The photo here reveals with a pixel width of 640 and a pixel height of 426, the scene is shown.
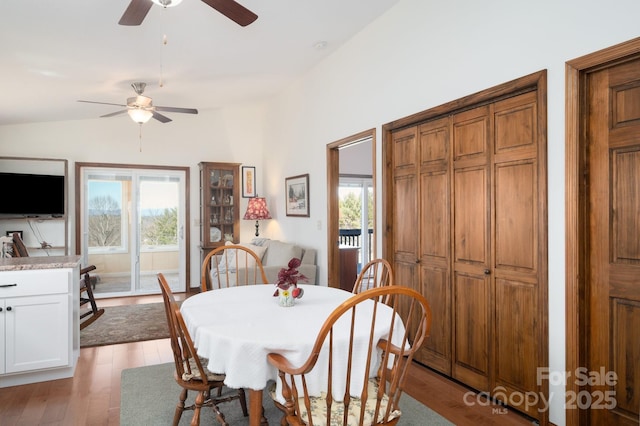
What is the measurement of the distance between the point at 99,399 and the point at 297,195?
11.3 feet

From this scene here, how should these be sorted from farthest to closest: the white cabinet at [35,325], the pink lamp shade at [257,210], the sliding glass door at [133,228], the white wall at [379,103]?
the pink lamp shade at [257,210] < the sliding glass door at [133,228] < the white cabinet at [35,325] < the white wall at [379,103]

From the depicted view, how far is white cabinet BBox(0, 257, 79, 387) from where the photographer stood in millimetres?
2867

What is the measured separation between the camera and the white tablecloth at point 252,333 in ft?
5.47

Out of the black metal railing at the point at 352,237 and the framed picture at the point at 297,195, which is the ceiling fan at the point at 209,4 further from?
the black metal railing at the point at 352,237

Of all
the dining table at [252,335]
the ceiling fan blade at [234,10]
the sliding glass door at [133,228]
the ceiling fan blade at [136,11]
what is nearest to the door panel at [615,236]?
the dining table at [252,335]

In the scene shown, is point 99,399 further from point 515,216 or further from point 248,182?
point 248,182

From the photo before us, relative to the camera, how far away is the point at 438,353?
3170mm

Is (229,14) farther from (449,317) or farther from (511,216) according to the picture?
(449,317)

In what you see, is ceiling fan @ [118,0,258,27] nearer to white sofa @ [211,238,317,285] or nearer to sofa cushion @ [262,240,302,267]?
white sofa @ [211,238,317,285]

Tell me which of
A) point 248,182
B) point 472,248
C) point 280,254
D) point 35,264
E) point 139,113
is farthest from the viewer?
point 248,182

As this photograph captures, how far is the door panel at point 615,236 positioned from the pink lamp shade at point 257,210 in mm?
4745

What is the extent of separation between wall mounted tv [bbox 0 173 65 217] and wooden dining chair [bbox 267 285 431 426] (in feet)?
17.2

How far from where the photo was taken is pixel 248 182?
6906mm

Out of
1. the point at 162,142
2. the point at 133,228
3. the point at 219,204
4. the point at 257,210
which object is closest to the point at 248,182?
the point at 219,204
